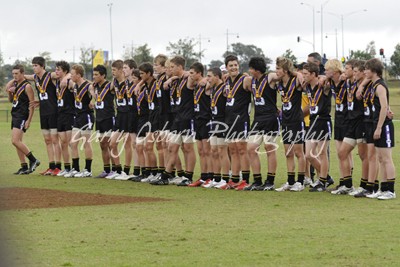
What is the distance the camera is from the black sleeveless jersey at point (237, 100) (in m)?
13.6

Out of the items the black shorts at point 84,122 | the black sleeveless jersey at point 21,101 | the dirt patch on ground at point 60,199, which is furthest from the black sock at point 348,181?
the black sleeveless jersey at point 21,101

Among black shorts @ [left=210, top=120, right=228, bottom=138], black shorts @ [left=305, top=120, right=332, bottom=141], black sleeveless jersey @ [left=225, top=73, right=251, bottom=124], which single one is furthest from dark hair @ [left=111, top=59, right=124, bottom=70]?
black shorts @ [left=305, top=120, right=332, bottom=141]

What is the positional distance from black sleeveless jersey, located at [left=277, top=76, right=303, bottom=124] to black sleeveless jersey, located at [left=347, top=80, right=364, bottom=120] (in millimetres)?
1029

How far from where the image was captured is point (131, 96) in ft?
51.4

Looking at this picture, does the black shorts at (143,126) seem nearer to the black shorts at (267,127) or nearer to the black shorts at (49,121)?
the black shorts at (49,121)

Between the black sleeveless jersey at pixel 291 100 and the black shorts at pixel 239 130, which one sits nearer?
the black sleeveless jersey at pixel 291 100

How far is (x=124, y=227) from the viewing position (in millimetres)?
8922

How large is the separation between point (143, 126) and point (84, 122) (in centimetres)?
157

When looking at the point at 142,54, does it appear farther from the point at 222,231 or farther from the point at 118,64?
the point at 222,231

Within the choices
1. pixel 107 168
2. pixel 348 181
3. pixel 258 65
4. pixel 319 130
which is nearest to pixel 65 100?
pixel 107 168

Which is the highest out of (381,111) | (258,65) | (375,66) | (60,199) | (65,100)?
→ (258,65)

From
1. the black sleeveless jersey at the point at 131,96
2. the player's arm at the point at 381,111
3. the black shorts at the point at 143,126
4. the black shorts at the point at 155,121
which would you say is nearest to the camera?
the player's arm at the point at 381,111

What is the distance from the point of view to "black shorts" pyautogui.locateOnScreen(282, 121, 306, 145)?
13000 mm

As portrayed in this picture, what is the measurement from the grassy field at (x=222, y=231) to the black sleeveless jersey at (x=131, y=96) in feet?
9.94
